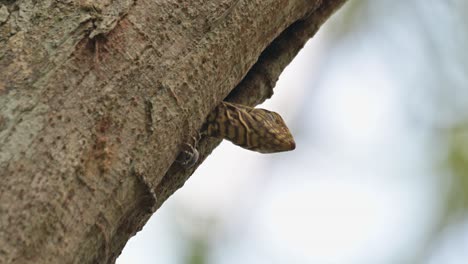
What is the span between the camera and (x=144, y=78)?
311 cm

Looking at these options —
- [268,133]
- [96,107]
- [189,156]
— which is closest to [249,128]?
[268,133]

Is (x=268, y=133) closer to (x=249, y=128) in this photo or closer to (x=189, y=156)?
(x=249, y=128)

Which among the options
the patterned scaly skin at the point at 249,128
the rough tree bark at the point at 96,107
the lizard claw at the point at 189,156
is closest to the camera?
the rough tree bark at the point at 96,107

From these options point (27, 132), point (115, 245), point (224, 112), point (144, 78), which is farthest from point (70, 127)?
point (224, 112)

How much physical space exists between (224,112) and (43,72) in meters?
1.24

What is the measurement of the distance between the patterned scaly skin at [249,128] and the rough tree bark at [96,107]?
30 cm

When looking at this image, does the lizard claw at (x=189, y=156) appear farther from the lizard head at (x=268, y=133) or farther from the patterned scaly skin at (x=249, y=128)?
the lizard head at (x=268, y=133)

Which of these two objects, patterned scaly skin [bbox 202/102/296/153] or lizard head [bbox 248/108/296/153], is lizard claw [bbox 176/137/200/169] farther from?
lizard head [bbox 248/108/296/153]

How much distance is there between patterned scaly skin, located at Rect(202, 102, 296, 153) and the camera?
155 inches

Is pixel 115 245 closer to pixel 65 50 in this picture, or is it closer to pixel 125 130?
pixel 125 130

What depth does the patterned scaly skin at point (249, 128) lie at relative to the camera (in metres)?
3.94

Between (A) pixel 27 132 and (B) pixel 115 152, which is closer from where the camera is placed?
(A) pixel 27 132

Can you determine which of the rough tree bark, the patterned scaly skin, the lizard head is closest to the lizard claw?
the rough tree bark

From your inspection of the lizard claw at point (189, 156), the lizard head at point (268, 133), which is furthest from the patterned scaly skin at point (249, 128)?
the lizard claw at point (189, 156)
